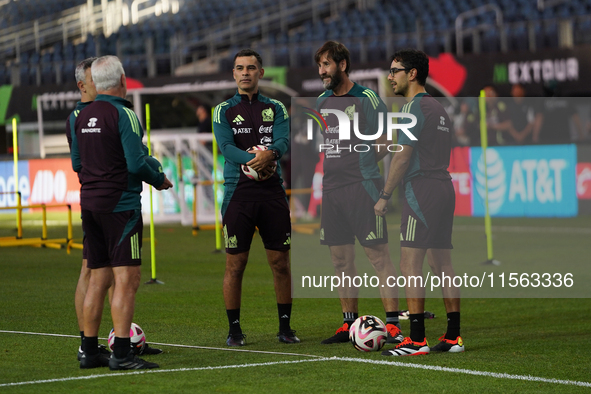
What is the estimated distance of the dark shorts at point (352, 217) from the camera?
6.43 m

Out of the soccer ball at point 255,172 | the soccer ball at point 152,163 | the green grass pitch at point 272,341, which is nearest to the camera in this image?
the green grass pitch at point 272,341

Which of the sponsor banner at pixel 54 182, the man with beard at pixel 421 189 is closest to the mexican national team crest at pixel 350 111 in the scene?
the man with beard at pixel 421 189

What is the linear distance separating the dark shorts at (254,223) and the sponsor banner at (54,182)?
16.1m

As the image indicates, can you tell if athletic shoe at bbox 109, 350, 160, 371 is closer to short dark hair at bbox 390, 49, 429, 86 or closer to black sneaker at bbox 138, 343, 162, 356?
black sneaker at bbox 138, 343, 162, 356

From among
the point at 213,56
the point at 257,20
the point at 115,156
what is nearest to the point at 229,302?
the point at 115,156

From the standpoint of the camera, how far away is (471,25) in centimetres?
2188

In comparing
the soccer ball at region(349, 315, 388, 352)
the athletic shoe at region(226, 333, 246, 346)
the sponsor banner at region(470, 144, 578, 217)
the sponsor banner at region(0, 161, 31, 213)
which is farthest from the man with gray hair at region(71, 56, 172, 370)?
the sponsor banner at region(0, 161, 31, 213)

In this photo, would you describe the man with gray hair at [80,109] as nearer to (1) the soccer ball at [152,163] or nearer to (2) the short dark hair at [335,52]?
(1) the soccer ball at [152,163]

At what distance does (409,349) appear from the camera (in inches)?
229

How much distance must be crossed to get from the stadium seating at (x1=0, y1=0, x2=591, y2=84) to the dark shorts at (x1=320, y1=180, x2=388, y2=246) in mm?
13731

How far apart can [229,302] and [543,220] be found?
32.8 ft

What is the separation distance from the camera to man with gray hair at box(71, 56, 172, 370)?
5289mm

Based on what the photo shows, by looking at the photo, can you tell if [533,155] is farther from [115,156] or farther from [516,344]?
[115,156]

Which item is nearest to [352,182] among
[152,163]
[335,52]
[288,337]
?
[335,52]
